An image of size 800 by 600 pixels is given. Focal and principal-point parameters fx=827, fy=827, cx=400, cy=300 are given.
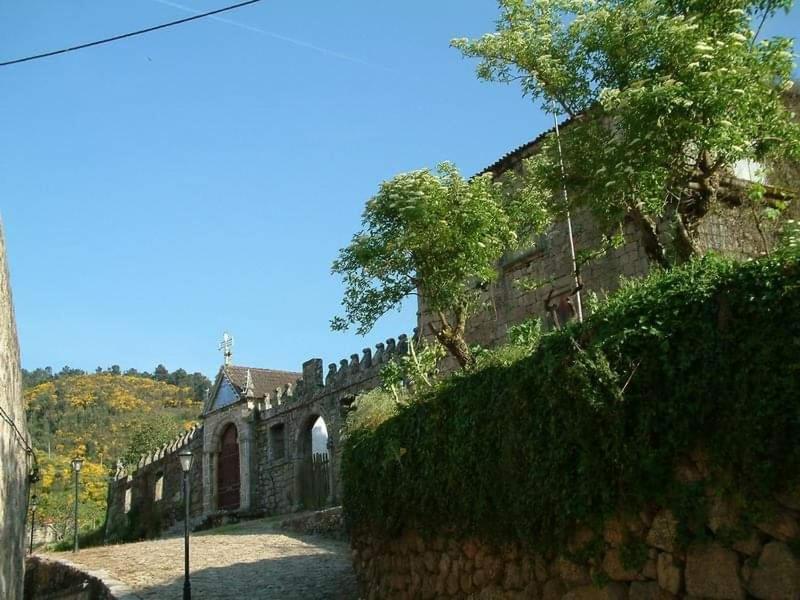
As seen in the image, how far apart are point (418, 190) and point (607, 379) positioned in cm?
616

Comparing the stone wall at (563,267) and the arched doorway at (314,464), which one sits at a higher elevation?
the stone wall at (563,267)

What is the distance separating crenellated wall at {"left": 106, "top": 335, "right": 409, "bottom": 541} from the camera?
22.2 metres

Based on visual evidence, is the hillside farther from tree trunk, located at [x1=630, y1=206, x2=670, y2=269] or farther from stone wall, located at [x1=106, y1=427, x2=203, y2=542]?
tree trunk, located at [x1=630, y1=206, x2=670, y2=269]

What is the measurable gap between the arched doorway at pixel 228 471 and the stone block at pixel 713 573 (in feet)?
79.2

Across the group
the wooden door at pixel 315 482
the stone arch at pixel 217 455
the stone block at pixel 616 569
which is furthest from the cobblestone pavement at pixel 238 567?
the stone arch at pixel 217 455

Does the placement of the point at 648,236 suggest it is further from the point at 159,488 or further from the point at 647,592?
the point at 159,488

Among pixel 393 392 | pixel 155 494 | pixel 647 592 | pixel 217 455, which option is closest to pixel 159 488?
pixel 155 494

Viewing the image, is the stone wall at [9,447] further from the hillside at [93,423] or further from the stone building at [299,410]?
the hillside at [93,423]

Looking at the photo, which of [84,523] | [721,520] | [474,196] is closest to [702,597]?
[721,520]

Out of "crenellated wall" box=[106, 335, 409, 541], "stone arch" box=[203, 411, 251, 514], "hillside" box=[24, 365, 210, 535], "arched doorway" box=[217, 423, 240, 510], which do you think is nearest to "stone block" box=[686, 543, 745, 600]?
"crenellated wall" box=[106, 335, 409, 541]

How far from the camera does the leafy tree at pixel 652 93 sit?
8203 mm

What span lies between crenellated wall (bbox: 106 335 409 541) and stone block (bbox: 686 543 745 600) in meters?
14.7

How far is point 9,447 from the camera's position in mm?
9664

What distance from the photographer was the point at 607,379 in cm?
613
